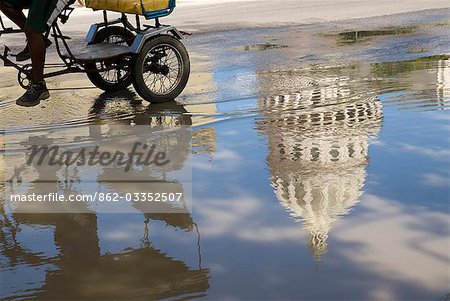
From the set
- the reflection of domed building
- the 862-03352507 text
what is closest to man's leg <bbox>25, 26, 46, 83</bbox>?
the reflection of domed building

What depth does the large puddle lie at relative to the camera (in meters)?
3.49

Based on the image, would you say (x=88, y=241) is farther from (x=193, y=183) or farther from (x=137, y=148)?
(x=137, y=148)

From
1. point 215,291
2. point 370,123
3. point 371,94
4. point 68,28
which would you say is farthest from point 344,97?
point 68,28

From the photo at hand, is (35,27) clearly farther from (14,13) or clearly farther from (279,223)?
(279,223)

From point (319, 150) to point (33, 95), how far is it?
3016 millimetres

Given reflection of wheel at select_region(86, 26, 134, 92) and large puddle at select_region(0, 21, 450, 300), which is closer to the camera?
large puddle at select_region(0, 21, 450, 300)

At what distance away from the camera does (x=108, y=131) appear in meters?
6.55

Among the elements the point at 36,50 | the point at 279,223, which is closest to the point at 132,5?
the point at 36,50

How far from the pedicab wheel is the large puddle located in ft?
2.22

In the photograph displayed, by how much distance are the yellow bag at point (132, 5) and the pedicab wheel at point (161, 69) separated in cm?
31

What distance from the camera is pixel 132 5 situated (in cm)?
750

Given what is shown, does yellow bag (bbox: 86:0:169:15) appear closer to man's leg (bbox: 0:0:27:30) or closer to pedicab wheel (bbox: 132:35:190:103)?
pedicab wheel (bbox: 132:35:190:103)

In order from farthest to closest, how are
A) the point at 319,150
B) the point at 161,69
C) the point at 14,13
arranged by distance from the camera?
the point at 161,69
the point at 14,13
the point at 319,150

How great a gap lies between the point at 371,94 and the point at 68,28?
1041 cm
